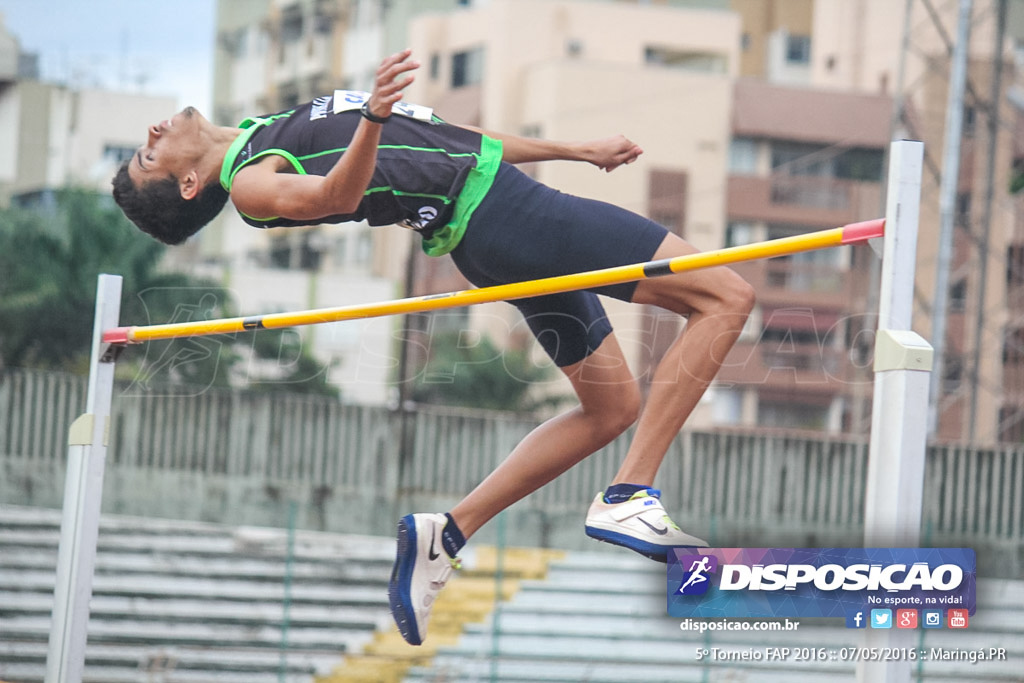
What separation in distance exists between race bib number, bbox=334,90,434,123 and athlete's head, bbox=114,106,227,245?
→ 364 mm

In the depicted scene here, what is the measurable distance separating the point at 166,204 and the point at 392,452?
1250cm

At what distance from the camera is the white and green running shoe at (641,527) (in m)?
3.17

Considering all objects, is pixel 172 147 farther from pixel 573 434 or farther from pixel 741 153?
pixel 741 153

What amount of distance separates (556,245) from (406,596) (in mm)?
951

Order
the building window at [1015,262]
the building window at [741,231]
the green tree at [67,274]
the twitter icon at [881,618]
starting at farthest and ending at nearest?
the building window at [741,231]
the building window at [1015,262]
the green tree at [67,274]
the twitter icon at [881,618]

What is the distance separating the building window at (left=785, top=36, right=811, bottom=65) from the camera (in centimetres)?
3722

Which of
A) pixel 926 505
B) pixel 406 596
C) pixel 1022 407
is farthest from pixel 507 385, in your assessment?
pixel 406 596

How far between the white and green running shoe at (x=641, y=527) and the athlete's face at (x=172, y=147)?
1293 mm

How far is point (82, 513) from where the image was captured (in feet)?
13.0

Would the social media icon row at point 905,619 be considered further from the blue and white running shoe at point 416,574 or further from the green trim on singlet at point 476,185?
the green trim on singlet at point 476,185

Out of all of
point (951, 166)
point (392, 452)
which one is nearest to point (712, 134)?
point (392, 452)

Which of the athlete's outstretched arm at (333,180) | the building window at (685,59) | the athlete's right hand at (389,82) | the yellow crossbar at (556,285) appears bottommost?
the yellow crossbar at (556,285)

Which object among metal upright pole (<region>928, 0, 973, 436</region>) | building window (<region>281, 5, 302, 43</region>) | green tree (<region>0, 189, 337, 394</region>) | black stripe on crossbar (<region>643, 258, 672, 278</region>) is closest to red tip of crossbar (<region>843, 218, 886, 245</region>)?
black stripe on crossbar (<region>643, 258, 672, 278</region>)

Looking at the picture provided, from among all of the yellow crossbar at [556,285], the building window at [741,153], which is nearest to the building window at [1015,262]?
the building window at [741,153]
